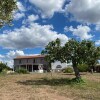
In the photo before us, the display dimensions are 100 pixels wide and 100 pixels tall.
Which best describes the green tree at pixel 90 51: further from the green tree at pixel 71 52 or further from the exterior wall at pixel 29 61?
the exterior wall at pixel 29 61

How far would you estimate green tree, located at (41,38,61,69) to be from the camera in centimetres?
3397

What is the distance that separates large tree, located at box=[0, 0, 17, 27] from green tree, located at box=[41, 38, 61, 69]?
10.2 m

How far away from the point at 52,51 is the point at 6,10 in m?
11.6

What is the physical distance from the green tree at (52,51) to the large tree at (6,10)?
33.6 ft

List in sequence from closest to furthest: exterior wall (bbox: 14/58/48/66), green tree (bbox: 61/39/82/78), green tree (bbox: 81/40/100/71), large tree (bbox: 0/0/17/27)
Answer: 1. large tree (bbox: 0/0/17/27)
2. green tree (bbox: 81/40/100/71)
3. green tree (bbox: 61/39/82/78)
4. exterior wall (bbox: 14/58/48/66)

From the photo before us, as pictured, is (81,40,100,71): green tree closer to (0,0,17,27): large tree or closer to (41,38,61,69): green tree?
(41,38,61,69): green tree

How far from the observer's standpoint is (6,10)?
2362 cm

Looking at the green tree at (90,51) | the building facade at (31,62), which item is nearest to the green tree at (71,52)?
the green tree at (90,51)

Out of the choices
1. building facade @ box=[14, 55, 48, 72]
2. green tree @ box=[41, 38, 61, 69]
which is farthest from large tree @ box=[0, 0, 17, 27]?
building facade @ box=[14, 55, 48, 72]

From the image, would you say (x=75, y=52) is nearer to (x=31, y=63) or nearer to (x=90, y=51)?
(x=90, y=51)

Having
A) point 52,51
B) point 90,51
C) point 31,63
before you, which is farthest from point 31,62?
point 90,51

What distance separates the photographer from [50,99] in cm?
2172

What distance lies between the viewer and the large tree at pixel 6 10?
74.9 ft

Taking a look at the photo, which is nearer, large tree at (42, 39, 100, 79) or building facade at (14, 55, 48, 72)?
large tree at (42, 39, 100, 79)
